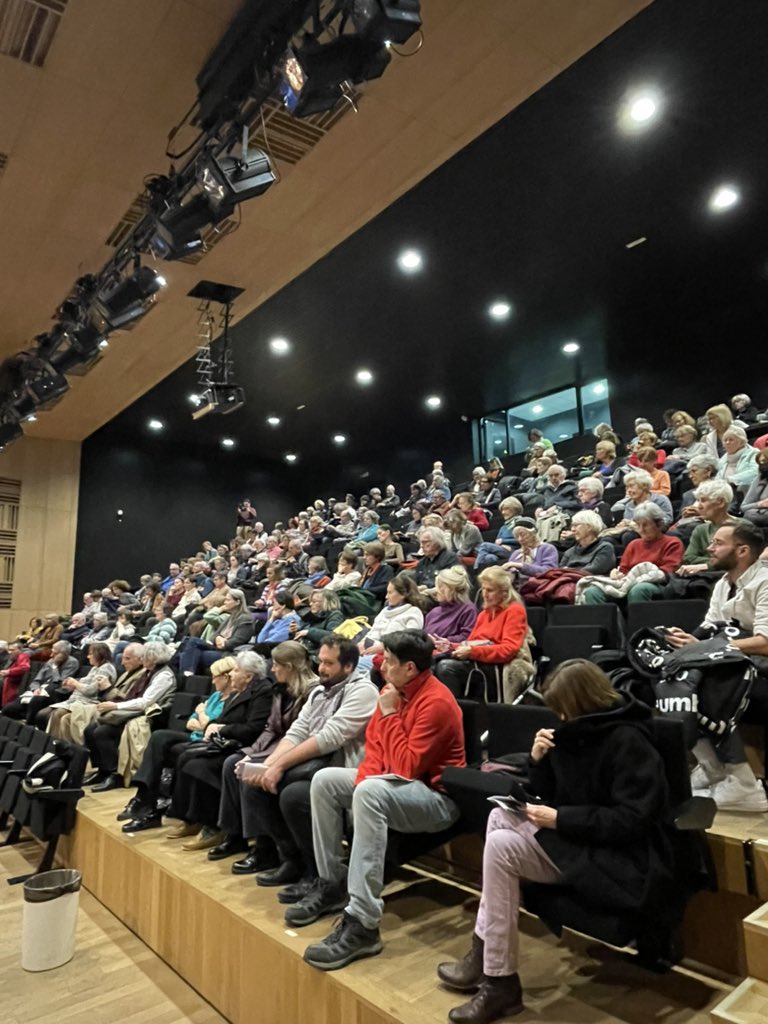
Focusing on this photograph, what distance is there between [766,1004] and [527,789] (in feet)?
2.04

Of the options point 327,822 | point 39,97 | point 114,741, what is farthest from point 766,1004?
point 39,97

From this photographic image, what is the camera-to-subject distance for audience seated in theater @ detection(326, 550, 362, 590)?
477 centimetres

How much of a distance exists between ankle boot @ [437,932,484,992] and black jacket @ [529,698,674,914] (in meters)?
0.29

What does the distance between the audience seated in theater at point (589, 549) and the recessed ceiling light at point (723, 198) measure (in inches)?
111

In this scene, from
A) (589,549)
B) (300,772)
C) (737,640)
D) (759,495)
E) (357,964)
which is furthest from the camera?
(589,549)

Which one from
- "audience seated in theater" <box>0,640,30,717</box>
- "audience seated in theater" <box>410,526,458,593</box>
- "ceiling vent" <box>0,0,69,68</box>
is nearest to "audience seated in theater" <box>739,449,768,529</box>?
"audience seated in theater" <box>410,526,458,593</box>

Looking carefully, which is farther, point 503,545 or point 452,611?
point 503,545

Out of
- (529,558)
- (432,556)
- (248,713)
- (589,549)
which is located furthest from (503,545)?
(248,713)

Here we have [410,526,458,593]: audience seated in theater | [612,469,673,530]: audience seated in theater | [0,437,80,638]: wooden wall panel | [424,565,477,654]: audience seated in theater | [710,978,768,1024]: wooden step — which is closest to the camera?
[710,978,768,1024]: wooden step

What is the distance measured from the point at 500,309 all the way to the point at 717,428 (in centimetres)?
284

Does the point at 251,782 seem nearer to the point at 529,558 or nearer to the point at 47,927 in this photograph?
the point at 47,927

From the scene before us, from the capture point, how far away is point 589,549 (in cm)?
360

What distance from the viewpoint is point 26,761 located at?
3.52 metres

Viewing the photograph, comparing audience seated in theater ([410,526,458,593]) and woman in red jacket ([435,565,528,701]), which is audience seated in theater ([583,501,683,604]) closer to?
woman in red jacket ([435,565,528,701])
